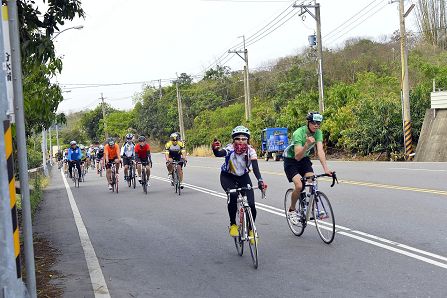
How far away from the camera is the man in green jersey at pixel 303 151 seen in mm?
8297

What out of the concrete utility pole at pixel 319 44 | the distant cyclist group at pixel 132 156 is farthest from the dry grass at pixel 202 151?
the distant cyclist group at pixel 132 156

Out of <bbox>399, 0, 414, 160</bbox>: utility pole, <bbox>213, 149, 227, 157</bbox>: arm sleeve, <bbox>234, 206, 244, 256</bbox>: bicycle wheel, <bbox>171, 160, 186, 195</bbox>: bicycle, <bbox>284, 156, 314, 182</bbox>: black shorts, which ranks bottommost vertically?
<bbox>234, 206, 244, 256</bbox>: bicycle wheel

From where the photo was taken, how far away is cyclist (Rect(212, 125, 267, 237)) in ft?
25.6

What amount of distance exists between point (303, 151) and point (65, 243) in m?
4.38

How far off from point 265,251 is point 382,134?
23521mm

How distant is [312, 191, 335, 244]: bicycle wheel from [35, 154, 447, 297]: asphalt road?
16 centimetres

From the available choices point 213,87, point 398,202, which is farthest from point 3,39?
point 213,87

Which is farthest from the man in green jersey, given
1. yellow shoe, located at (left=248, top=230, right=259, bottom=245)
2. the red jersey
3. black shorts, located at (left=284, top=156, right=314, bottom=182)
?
the red jersey

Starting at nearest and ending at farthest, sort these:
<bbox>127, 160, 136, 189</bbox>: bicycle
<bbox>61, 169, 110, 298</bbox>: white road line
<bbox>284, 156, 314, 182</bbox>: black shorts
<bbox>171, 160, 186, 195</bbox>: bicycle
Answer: <bbox>61, 169, 110, 298</bbox>: white road line, <bbox>284, 156, 314, 182</bbox>: black shorts, <bbox>171, 160, 186, 195</bbox>: bicycle, <bbox>127, 160, 136, 189</bbox>: bicycle

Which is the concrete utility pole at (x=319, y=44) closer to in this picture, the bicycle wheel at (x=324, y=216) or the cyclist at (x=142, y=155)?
→ the cyclist at (x=142, y=155)

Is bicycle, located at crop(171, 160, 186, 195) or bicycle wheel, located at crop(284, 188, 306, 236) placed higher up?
bicycle, located at crop(171, 160, 186, 195)

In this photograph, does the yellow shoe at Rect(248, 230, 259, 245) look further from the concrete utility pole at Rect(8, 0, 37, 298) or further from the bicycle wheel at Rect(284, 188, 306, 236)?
the concrete utility pole at Rect(8, 0, 37, 298)

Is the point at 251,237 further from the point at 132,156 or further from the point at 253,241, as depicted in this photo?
the point at 132,156

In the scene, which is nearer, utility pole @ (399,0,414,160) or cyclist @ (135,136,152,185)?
cyclist @ (135,136,152,185)
